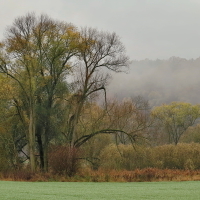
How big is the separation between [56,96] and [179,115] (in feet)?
144

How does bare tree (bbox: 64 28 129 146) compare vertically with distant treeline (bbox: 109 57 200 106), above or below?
below

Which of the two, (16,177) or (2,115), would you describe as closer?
(16,177)

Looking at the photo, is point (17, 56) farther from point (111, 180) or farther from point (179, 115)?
point (179, 115)

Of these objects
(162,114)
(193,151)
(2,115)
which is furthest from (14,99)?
(162,114)

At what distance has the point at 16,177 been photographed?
926 inches

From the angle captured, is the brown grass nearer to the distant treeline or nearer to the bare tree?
the bare tree

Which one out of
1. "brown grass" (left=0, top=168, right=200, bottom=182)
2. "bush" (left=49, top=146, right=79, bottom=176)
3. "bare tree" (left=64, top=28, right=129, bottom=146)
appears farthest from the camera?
"bare tree" (left=64, top=28, right=129, bottom=146)
